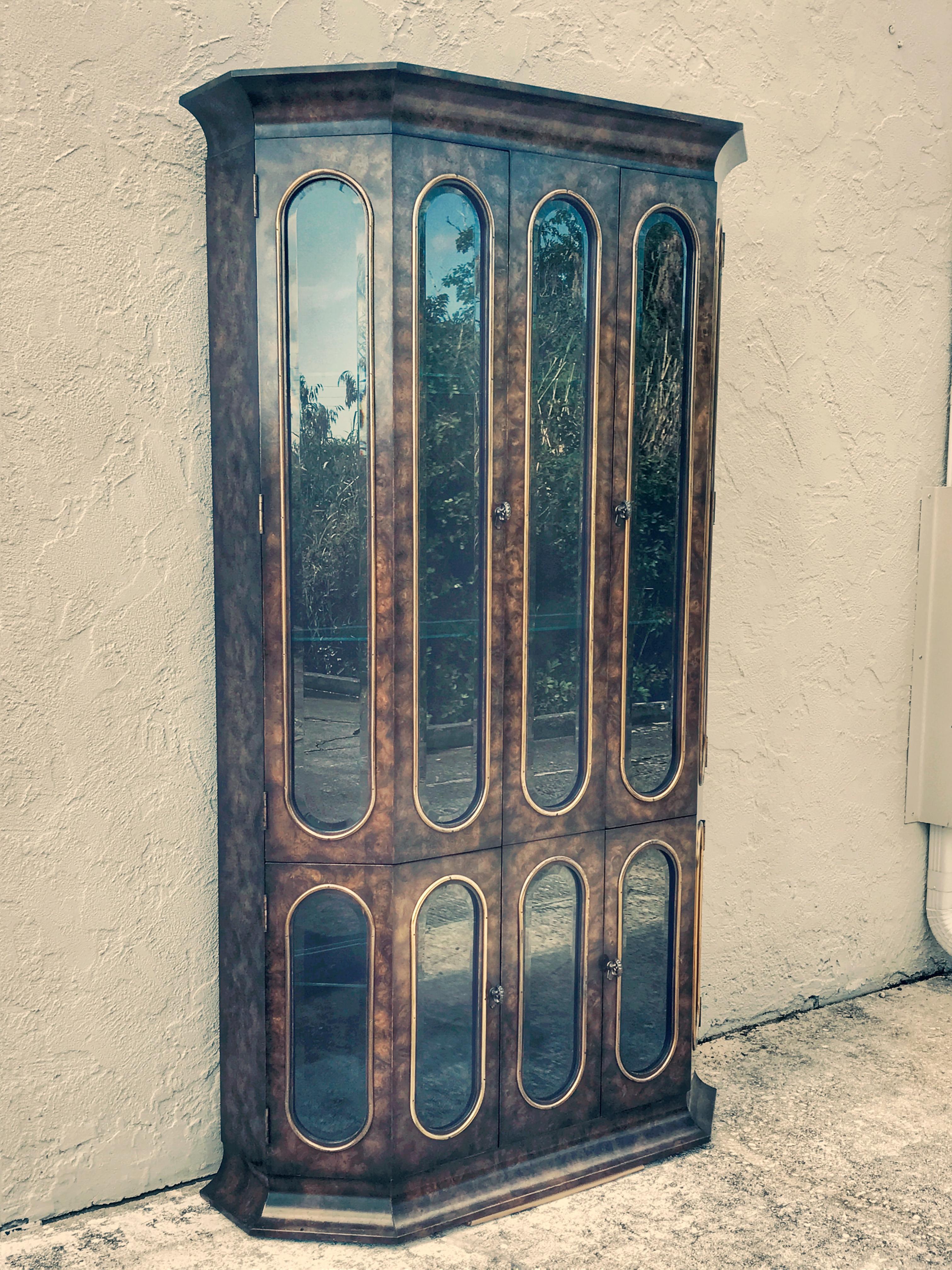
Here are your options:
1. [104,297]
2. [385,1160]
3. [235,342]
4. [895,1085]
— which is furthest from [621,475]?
[895,1085]

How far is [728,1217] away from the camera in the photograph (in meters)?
Answer: 2.18

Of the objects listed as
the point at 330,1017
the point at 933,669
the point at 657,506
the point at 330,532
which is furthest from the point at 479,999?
the point at 933,669

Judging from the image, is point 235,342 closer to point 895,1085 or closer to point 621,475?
point 621,475

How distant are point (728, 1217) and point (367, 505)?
62.1 inches

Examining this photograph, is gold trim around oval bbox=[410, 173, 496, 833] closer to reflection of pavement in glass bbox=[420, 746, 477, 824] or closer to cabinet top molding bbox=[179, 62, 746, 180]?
reflection of pavement in glass bbox=[420, 746, 477, 824]

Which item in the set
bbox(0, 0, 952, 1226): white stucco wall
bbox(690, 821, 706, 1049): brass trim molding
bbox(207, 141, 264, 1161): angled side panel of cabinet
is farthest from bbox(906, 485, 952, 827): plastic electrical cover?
bbox(207, 141, 264, 1161): angled side panel of cabinet

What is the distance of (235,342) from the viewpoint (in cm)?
205

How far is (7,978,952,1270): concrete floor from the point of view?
2.04 m

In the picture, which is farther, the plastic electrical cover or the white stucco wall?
the plastic electrical cover

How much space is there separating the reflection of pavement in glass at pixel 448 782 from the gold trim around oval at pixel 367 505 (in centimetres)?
11

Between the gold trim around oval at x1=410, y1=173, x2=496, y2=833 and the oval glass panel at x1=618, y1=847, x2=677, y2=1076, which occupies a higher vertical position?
the gold trim around oval at x1=410, y1=173, x2=496, y2=833

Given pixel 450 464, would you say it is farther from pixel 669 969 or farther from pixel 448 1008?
pixel 669 969

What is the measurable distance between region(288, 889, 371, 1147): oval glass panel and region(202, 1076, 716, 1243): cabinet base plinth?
0.13m

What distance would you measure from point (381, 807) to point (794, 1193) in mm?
1215
